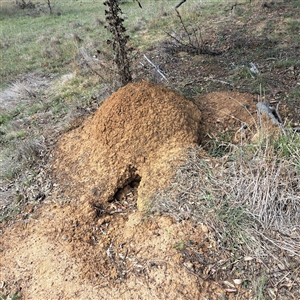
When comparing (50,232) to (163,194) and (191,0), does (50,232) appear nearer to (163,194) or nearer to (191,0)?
(163,194)

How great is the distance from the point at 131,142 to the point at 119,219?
787mm

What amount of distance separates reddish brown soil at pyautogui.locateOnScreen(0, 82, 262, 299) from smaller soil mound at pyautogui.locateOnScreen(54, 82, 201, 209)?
0.01m

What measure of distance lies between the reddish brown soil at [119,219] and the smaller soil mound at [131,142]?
0.01 meters

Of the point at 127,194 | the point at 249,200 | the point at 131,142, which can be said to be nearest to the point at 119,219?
the point at 127,194

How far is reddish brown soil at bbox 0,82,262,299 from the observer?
2.04 meters

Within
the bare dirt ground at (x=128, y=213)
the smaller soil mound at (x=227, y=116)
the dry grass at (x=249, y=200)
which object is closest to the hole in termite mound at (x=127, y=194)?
the bare dirt ground at (x=128, y=213)

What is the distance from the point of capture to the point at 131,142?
9.46ft

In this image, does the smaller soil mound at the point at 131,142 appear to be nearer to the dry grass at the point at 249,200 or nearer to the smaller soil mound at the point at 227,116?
the smaller soil mound at the point at 227,116

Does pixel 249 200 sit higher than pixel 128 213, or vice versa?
pixel 249 200

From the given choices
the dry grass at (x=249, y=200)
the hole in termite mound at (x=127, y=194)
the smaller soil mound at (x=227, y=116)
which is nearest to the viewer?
the dry grass at (x=249, y=200)

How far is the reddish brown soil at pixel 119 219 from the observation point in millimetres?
2043

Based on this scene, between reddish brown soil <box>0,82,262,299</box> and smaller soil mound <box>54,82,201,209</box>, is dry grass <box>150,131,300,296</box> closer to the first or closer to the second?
reddish brown soil <box>0,82,262,299</box>

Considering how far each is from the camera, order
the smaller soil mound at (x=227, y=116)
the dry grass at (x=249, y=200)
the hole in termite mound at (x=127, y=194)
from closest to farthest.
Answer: the dry grass at (x=249, y=200) < the hole in termite mound at (x=127, y=194) < the smaller soil mound at (x=227, y=116)

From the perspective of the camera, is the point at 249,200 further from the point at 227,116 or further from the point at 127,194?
the point at 227,116
